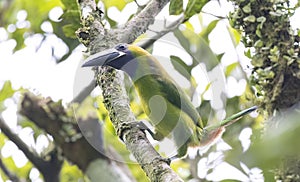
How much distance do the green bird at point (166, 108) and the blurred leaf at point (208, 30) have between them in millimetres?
530

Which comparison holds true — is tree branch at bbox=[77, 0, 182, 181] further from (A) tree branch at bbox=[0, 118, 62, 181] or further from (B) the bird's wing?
(A) tree branch at bbox=[0, 118, 62, 181]

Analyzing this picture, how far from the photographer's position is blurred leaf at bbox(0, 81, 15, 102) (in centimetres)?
260

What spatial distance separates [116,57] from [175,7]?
0.39 metres

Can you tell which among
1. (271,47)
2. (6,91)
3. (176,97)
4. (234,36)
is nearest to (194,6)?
(176,97)

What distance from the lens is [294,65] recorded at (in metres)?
1.29

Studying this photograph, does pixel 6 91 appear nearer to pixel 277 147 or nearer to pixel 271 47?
pixel 271 47

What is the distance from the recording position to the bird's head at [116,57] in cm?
159

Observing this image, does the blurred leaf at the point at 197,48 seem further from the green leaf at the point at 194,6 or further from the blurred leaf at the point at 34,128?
the blurred leaf at the point at 34,128

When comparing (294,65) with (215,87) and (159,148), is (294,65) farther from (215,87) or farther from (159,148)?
(215,87)

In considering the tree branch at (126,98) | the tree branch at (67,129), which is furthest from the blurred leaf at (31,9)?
the tree branch at (126,98)

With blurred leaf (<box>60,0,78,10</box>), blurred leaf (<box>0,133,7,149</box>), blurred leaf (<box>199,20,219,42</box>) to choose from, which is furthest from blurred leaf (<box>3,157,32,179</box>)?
blurred leaf (<box>199,20,219,42</box>)

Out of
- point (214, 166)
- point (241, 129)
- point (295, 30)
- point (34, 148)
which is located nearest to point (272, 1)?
point (295, 30)

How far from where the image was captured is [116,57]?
1704 millimetres

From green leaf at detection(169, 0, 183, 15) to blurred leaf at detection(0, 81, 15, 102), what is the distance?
0.97m
